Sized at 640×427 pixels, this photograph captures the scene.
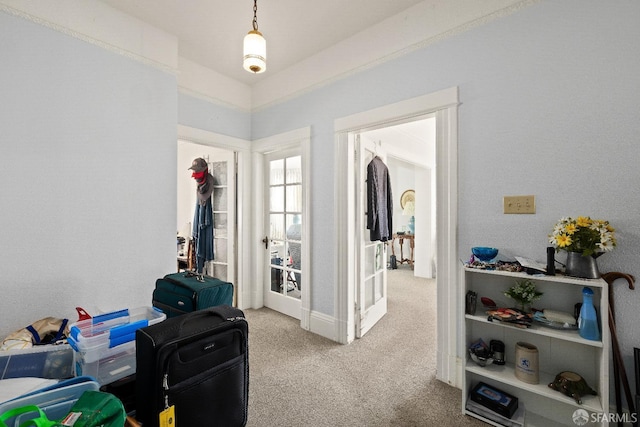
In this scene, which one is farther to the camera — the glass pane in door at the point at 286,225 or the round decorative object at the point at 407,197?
the round decorative object at the point at 407,197

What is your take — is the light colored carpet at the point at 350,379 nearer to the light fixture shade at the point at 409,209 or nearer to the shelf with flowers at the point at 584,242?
the shelf with flowers at the point at 584,242

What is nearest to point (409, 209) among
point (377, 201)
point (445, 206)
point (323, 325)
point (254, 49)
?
point (377, 201)

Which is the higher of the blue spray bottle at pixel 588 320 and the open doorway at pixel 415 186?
the open doorway at pixel 415 186

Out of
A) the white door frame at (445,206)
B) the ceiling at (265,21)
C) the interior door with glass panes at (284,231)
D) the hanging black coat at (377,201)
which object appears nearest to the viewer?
the white door frame at (445,206)

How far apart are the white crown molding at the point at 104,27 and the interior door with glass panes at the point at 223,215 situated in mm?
1288

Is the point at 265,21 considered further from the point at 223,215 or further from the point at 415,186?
the point at 415,186

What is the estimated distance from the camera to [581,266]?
144 centimetres

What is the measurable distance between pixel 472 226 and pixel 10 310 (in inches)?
121

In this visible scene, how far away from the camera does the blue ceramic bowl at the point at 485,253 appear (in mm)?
1725

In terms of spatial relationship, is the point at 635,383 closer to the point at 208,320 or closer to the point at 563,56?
the point at 563,56

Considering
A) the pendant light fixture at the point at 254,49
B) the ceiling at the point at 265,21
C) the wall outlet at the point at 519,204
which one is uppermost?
the ceiling at the point at 265,21

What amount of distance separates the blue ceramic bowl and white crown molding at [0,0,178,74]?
290cm

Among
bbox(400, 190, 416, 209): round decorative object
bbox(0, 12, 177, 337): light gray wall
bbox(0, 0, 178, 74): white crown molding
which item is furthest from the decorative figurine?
bbox(400, 190, 416, 209): round decorative object

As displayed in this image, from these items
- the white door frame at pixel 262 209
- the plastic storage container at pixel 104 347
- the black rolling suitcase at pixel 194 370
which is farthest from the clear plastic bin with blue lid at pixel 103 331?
the white door frame at pixel 262 209
